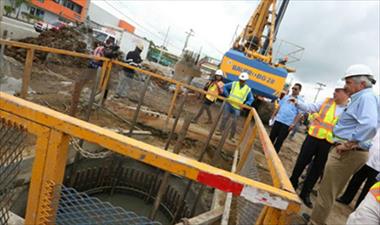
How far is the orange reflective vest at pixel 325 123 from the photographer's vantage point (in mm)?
3955

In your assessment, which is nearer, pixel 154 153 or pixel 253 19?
pixel 154 153

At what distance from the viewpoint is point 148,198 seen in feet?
22.2

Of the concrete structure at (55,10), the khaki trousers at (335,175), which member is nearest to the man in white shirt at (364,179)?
the khaki trousers at (335,175)

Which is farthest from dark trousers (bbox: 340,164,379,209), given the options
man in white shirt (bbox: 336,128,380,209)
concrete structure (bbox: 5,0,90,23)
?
concrete structure (bbox: 5,0,90,23)

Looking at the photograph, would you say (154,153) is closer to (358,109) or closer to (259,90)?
(358,109)

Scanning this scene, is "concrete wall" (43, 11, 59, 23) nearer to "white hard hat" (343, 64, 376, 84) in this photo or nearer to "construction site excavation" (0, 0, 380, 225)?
"construction site excavation" (0, 0, 380, 225)

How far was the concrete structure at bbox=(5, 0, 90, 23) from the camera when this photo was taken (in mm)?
41044

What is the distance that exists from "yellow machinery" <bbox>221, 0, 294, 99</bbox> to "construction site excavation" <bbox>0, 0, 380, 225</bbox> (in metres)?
0.04

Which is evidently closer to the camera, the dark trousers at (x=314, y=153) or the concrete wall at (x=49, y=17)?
the dark trousers at (x=314, y=153)

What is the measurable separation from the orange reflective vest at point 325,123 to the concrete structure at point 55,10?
41.6 meters

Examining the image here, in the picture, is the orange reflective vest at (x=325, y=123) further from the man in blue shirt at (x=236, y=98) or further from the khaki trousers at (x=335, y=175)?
the man in blue shirt at (x=236, y=98)

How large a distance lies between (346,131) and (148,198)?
15.8 ft

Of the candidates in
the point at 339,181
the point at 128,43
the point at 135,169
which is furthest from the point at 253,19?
the point at 128,43

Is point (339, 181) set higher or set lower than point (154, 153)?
lower
